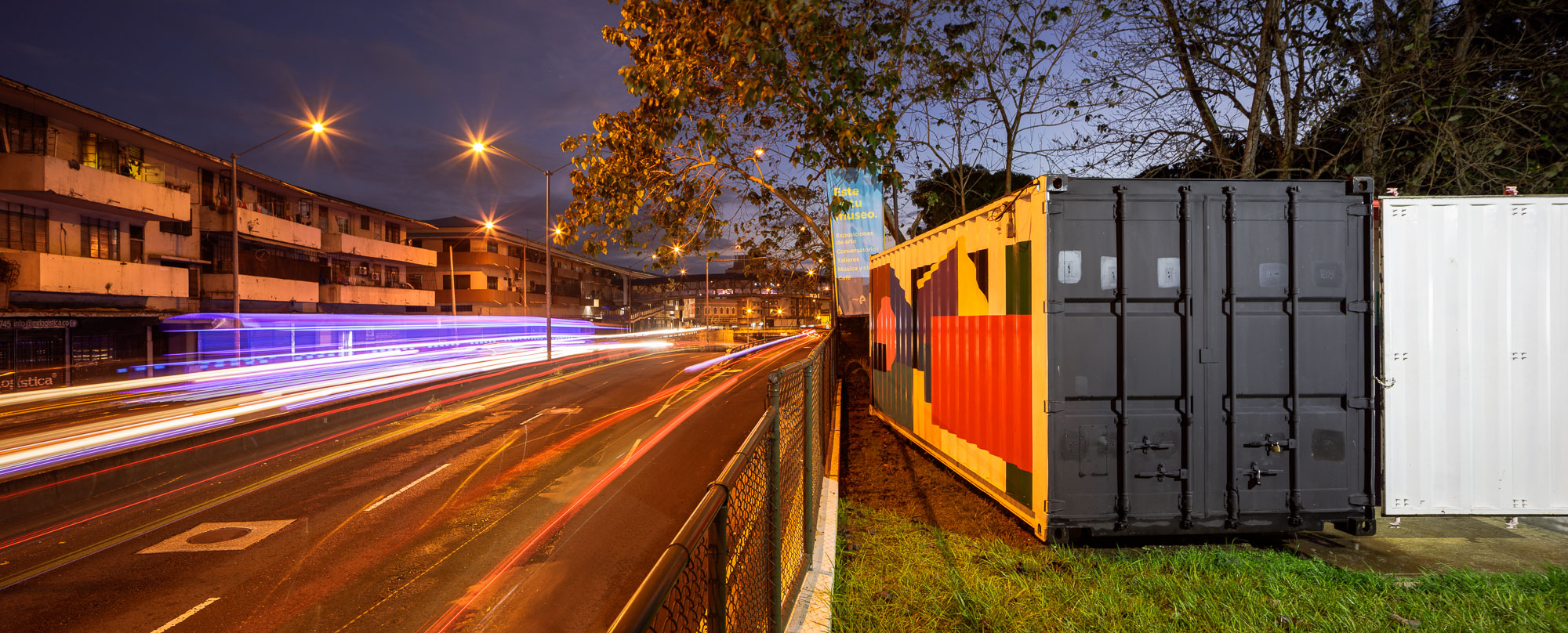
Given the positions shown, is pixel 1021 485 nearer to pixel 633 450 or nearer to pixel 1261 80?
pixel 633 450

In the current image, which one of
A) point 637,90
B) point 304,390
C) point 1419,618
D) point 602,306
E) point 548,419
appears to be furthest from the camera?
point 602,306

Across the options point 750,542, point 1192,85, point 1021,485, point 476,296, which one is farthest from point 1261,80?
point 476,296

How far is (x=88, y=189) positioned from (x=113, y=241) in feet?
9.41

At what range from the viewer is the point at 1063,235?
17.6 ft

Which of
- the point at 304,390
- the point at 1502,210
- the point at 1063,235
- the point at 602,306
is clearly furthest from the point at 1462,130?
the point at 602,306

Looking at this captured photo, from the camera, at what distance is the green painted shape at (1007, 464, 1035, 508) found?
574 cm

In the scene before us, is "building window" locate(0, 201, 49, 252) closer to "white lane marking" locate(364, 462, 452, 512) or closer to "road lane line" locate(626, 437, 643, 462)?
"white lane marking" locate(364, 462, 452, 512)

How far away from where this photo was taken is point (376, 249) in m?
41.1

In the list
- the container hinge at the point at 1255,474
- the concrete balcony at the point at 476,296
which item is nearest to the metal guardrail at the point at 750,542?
the container hinge at the point at 1255,474

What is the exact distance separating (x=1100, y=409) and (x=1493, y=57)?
333 inches

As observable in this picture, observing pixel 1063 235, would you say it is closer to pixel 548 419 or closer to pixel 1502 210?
pixel 1502 210

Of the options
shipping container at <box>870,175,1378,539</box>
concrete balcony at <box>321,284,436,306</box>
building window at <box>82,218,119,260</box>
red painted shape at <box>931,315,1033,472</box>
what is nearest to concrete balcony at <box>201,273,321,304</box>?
concrete balcony at <box>321,284,436,306</box>

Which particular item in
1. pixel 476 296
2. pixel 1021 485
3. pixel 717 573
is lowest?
pixel 1021 485

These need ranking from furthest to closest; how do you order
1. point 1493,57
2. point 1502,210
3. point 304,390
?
1. point 304,390
2. point 1493,57
3. point 1502,210
